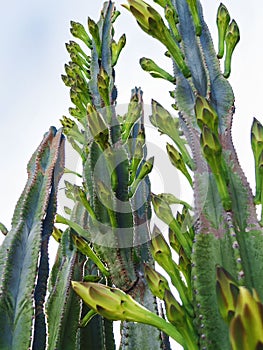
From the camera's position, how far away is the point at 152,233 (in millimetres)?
1759

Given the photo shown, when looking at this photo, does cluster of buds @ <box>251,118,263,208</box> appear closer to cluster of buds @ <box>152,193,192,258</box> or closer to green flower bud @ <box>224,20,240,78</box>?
cluster of buds @ <box>152,193,192,258</box>

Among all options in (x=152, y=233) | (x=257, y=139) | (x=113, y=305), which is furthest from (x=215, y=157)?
(x=113, y=305)

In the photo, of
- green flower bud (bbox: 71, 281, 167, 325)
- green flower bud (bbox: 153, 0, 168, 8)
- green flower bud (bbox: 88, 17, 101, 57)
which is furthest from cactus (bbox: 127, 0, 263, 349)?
green flower bud (bbox: 88, 17, 101, 57)

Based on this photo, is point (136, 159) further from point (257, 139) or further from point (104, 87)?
point (257, 139)

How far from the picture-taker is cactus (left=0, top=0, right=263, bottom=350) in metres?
1.31

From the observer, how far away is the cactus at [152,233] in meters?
1.31

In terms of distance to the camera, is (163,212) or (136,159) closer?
(163,212)

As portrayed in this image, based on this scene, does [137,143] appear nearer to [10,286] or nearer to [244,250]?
[10,286]

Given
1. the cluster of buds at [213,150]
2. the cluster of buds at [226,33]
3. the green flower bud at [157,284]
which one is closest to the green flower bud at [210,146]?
the cluster of buds at [213,150]

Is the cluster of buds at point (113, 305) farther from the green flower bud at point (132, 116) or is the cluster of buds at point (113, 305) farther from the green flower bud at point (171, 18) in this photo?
the green flower bud at point (132, 116)

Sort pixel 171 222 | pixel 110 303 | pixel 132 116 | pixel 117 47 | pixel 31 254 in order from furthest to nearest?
pixel 117 47 < pixel 132 116 < pixel 31 254 < pixel 171 222 < pixel 110 303

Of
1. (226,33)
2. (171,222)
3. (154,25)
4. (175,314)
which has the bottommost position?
(175,314)

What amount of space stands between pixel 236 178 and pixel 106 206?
0.72 metres

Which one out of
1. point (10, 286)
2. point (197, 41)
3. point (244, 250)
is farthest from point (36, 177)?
point (244, 250)
